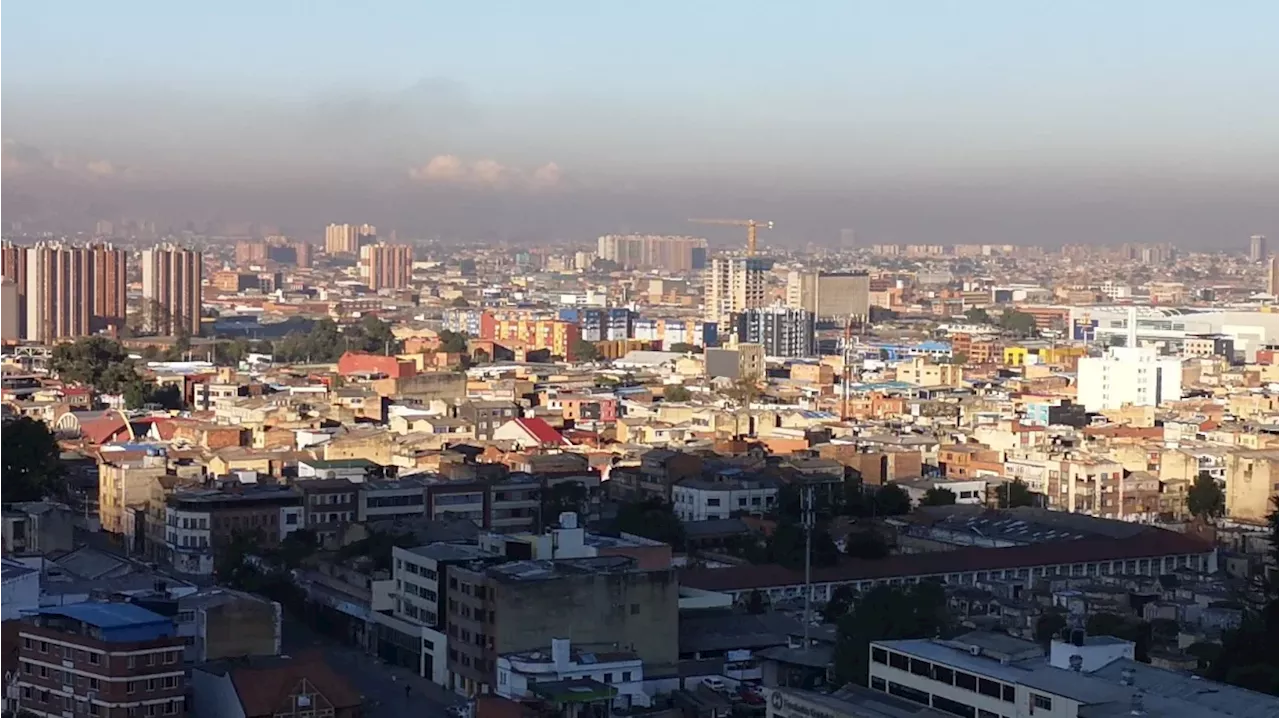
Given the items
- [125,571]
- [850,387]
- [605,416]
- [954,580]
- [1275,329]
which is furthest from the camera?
[1275,329]

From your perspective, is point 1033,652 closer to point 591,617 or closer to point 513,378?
point 591,617

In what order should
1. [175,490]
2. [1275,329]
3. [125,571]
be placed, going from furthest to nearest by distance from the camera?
[1275,329] → [175,490] → [125,571]

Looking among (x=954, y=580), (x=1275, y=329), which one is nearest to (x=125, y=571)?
(x=954, y=580)

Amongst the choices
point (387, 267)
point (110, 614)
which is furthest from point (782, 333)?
point (387, 267)

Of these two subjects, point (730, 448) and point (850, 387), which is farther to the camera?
point (850, 387)

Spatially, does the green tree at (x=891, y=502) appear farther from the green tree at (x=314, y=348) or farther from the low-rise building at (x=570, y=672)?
the green tree at (x=314, y=348)

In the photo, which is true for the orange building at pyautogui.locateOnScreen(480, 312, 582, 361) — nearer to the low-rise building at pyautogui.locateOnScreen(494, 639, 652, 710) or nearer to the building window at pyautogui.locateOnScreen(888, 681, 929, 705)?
the low-rise building at pyautogui.locateOnScreen(494, 639, 652, 710)

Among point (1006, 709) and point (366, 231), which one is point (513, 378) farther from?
point (366, 231)

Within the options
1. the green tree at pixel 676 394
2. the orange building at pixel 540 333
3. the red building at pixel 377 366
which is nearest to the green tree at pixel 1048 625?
the green tree at pixel 676 394
